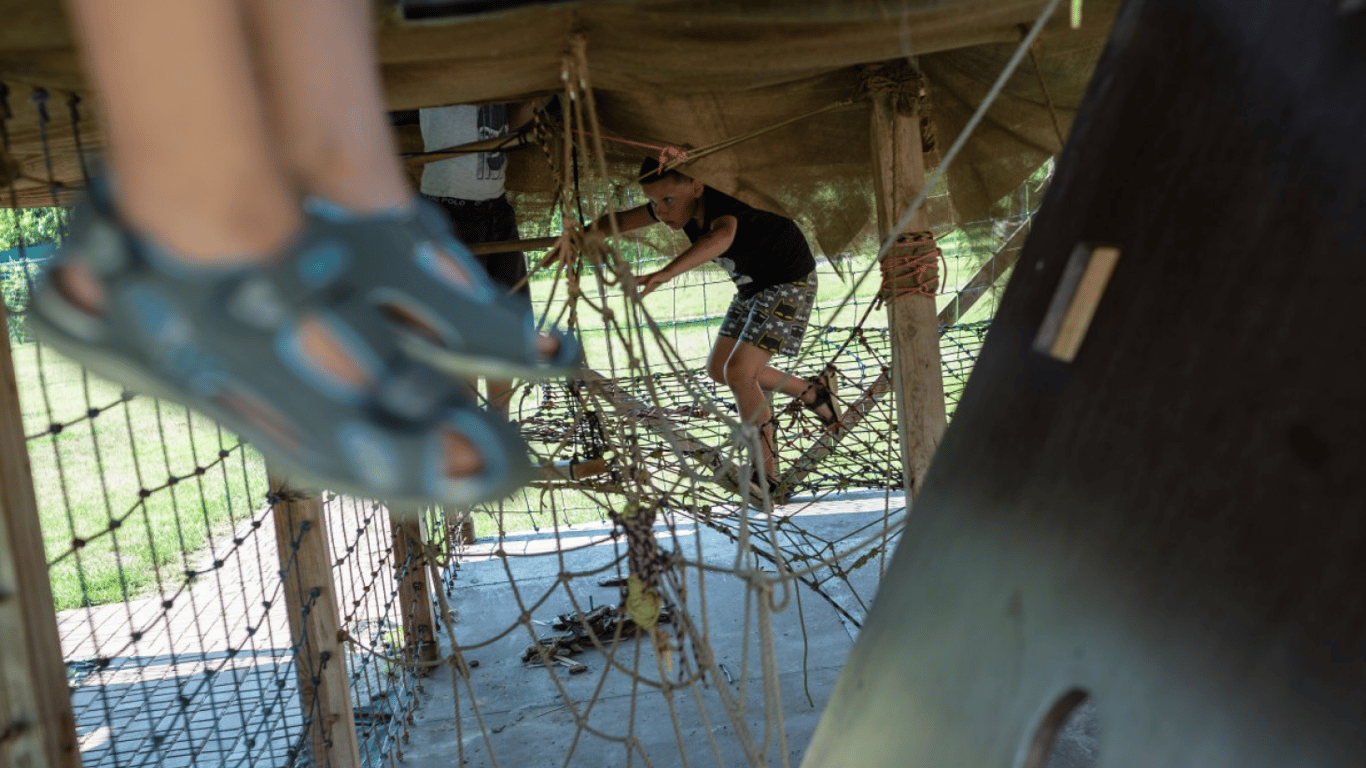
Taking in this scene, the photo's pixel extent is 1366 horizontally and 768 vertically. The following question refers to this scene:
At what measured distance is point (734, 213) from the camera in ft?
11.5

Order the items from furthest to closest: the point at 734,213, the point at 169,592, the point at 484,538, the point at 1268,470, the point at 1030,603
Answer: the point at 484,538 < the point at 169,592 < the point at 734,213 < the point at 1030,603 < the point at 1268,470

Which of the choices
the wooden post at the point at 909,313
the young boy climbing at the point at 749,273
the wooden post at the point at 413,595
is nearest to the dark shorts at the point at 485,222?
the young boy climbing at the point at 749,273

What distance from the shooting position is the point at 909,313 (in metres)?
2.38

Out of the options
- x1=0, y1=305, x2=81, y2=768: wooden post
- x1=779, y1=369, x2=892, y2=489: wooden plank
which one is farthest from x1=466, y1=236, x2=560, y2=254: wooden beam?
x1=0, y1=305, x2=81, y2=768: wooden post

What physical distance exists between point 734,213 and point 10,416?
2.44 meters

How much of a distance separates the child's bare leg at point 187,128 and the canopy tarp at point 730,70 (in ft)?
1.74

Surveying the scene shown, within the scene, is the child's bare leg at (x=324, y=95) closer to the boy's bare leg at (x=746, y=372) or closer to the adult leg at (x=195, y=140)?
the adult leg at (x=195, y=140)

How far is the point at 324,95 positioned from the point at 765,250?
10.1ft

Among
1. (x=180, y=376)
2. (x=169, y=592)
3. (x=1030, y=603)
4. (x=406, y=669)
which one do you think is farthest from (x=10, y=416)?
(x=169, y=592)

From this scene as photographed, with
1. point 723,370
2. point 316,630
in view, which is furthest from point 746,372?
point 316,630

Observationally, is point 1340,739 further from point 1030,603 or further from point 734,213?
point 734,213

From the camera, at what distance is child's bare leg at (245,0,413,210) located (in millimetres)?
602

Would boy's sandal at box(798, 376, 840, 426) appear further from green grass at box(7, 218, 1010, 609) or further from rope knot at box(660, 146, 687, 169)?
rope knot at box(660, 146, 687, 169)

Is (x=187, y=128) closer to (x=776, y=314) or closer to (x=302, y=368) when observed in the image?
(x=302, y=368)
